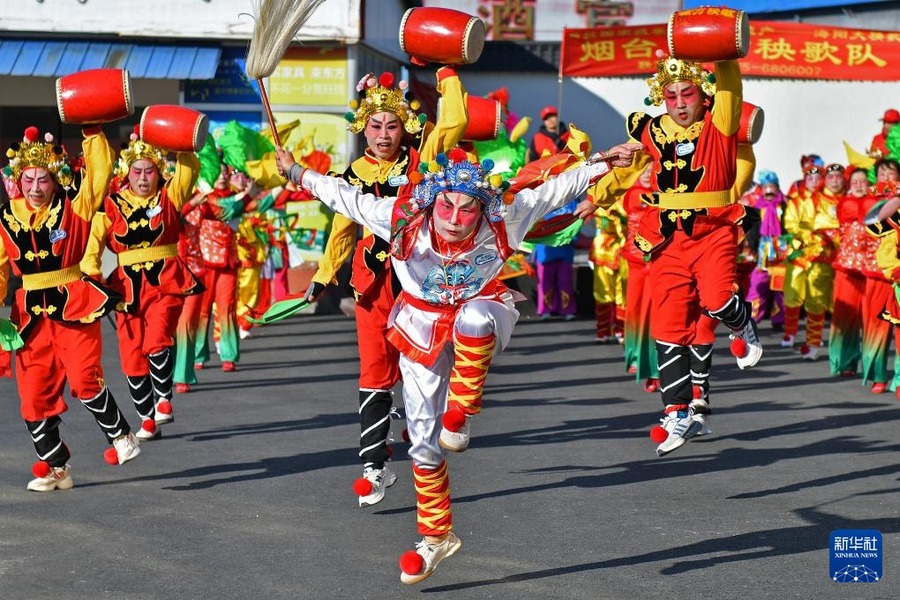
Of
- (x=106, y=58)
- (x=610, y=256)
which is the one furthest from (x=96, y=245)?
(x=106, y=58)

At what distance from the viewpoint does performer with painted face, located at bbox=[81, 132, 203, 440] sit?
9211mm

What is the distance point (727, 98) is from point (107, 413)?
382cm

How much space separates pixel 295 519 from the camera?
23.0 feet

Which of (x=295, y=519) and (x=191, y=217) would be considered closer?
(x=295, y=519)

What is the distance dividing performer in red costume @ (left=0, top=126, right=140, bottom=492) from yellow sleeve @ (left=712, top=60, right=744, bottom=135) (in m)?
3.36

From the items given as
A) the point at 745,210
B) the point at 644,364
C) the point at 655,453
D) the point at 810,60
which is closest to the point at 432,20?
the point at 745,210

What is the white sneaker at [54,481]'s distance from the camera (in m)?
7.64

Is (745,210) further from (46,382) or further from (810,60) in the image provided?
(810,60)

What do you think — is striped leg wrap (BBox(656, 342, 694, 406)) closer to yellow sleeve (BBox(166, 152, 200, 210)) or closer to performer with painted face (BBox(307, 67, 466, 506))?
performer with painted face (BBox(307, 67, 466, 506))

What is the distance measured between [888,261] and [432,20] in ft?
17.9

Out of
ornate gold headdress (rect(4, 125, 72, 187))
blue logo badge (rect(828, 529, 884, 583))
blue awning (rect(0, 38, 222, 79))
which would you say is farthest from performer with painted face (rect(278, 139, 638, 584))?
blue awning (rect(0, 38, 222, 79))

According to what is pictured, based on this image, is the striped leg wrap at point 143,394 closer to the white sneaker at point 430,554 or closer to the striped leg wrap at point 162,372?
the striped leg wrap at point 162,372

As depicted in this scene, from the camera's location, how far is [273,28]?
679cm

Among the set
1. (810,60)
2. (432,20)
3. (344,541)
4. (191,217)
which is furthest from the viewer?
(810,60)
